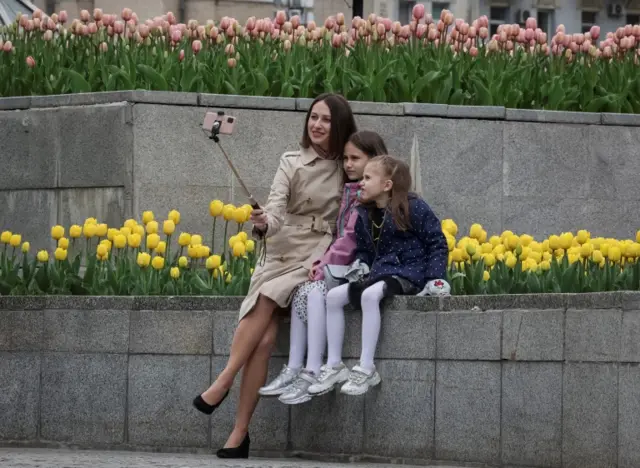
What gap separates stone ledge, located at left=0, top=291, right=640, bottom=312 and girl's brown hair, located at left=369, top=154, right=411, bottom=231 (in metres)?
0.39

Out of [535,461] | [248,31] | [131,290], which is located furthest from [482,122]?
[535,461]

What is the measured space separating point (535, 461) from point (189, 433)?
1968 millimetres

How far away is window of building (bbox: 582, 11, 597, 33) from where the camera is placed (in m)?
49.5

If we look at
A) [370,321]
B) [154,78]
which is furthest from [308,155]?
[154,78]

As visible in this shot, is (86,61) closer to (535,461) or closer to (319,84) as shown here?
(319,84)

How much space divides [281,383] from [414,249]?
941mm

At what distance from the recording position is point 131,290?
10.9m

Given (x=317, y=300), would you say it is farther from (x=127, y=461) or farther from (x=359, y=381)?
(x=127, y=461)

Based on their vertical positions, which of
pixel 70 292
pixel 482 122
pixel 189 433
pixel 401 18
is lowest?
pixel 189 433

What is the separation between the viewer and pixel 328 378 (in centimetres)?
966

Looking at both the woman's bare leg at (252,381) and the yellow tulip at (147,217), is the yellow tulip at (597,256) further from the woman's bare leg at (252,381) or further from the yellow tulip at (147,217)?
the yellow tulip at (147,217)

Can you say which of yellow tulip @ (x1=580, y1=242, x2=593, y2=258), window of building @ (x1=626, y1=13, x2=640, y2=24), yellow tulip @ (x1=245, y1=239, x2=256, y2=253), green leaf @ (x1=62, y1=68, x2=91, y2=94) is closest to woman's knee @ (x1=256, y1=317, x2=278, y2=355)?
yellow tulip @ (x1=245, y1=239, x2=256, y2=253)

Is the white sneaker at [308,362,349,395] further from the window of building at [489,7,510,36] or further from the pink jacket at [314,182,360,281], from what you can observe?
the window of building at [489,7,510,36]

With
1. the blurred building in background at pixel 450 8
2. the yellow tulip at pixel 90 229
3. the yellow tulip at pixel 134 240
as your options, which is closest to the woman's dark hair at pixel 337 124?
the yellow tulip at pixel 134 240
